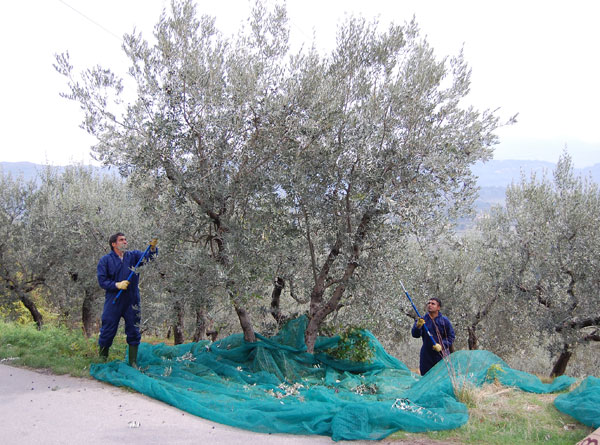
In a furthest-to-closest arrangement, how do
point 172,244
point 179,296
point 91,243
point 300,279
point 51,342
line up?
point 91,243
point 300,279
point 51,342
point 172,244
point 179,296

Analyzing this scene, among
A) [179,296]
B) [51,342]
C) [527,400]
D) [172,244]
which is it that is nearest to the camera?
[527,400]

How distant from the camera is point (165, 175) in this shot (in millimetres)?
7684

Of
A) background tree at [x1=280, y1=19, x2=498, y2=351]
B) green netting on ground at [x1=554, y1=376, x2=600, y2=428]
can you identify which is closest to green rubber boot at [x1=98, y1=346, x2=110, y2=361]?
background tree at [x1=280, y1=19, x2=498, y2=351]

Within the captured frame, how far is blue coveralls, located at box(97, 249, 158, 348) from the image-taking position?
285 inches

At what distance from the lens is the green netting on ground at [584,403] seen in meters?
5.04

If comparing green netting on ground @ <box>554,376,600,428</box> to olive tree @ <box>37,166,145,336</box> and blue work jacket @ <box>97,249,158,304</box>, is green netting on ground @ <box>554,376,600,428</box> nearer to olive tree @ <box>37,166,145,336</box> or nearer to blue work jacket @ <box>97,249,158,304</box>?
blue work jacket @ <box>97,249,158,304</box>

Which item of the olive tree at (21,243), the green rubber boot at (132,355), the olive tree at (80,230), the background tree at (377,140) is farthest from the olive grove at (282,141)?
the olive tree at (21,243)

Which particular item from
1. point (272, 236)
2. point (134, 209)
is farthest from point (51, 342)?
point (134, 209)

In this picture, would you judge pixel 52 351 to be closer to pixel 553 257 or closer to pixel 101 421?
pixel 101 421

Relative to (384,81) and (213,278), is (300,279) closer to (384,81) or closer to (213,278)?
(213,278)

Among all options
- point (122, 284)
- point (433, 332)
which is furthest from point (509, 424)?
point (122, 284)

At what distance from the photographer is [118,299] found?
24.2 feet

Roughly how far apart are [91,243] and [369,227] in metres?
8.96

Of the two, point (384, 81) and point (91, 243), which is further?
point (91, 243)
